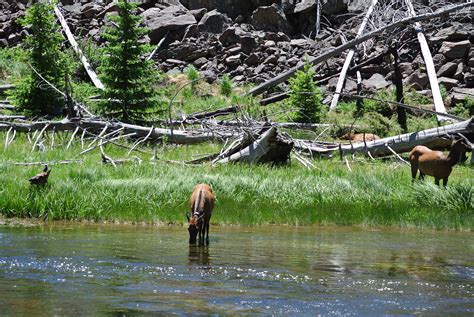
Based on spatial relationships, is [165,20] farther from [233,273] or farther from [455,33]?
[233,273]

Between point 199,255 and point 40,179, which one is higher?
point 40,179

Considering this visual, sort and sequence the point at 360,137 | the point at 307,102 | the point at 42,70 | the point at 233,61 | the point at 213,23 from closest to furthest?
the point at 360,137 < the point at 307,102 < the point at 42,70 < the point at 233,61 < the point at 213,23

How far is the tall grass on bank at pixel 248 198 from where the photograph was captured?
1485 centimetres

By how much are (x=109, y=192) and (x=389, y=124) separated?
1039 cm

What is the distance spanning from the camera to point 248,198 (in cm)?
1541

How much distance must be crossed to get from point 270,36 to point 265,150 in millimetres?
16874

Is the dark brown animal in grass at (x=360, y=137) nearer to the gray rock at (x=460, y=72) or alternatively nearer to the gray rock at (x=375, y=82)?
the gray rock at (x=375, y=82)

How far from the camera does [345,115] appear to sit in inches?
1014

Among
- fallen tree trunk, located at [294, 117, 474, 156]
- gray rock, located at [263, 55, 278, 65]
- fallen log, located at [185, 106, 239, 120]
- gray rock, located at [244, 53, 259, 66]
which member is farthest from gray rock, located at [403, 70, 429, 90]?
fallen tree trunk, located at [294, 117, 474, 156]

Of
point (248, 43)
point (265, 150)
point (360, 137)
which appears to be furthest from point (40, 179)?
point (248, 43)

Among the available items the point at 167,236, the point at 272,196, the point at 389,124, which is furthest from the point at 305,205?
the point at 389,124

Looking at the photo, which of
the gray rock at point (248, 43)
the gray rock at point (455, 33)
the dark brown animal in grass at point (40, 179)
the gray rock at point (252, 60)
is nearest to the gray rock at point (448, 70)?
the gray rock at point (455, 33)

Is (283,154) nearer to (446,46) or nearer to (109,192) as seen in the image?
(109,192)

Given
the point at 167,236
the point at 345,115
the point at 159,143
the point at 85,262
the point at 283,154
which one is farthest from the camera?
the point at 345,115
